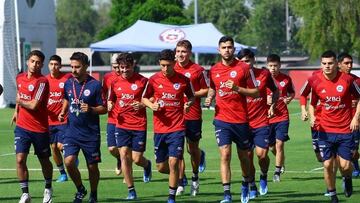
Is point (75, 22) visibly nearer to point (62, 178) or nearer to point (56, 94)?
point (62, 178)

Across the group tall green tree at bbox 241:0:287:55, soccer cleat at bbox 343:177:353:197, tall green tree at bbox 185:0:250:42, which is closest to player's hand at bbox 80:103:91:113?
soccer cleat at bbox 343:177:353:197

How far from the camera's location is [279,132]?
1909cm

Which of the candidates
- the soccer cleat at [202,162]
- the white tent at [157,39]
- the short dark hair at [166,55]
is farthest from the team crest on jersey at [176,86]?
the white tent at [157,39]

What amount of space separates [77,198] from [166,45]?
36077 millimetres

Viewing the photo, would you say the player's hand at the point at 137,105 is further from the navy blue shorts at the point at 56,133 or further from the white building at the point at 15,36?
the white building at the point at 15,36

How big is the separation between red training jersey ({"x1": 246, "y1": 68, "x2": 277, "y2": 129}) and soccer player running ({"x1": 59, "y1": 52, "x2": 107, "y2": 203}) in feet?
9.05

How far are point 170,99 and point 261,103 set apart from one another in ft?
7.72

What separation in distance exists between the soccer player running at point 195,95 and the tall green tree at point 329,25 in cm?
4900

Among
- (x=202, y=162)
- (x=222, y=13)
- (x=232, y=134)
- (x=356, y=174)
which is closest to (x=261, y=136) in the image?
(x=232, y=134)

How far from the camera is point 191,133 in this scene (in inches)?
682

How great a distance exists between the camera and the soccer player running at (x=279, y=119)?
1883cm

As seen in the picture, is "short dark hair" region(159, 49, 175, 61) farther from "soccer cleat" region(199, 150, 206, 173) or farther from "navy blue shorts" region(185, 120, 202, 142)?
"soccer cleat" region(199, 150, 206, 173)

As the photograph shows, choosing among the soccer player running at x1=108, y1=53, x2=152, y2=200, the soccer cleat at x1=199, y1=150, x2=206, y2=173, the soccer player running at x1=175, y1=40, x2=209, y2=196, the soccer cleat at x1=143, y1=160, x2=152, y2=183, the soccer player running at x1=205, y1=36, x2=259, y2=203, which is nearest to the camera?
the soccer player running at x1=205, y1=36, x2=259, y2=203

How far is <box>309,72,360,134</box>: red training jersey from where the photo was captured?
15.0m
